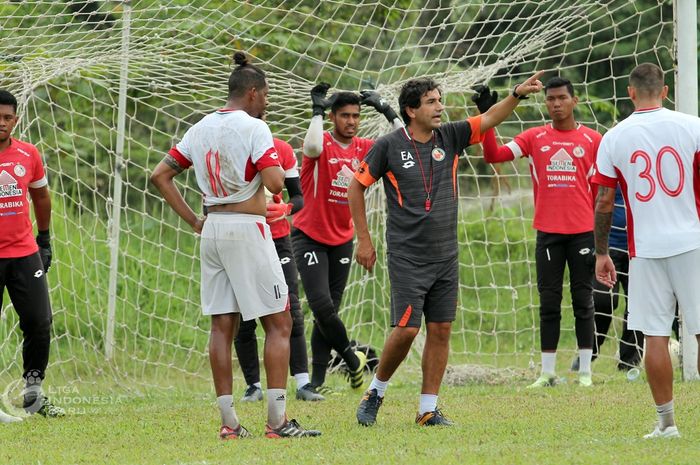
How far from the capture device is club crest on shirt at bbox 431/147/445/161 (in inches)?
266

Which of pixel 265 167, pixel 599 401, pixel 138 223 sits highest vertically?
pixel 265 167

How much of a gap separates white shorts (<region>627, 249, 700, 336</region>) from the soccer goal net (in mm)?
3602

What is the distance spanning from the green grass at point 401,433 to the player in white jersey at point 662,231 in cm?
49

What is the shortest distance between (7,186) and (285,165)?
1.87 metres

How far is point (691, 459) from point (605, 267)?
1.23 m

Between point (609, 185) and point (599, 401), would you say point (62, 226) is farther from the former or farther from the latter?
point (609, 185)

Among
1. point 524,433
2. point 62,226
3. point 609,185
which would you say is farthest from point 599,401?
point 62,226

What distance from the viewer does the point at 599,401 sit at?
752 centimetres

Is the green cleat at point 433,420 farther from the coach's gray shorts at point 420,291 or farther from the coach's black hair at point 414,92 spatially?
the coach's black hair at point 414,92

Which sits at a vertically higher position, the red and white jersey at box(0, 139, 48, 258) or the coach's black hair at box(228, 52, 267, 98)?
the coach's black hair at box(228, 52, 267, 98)

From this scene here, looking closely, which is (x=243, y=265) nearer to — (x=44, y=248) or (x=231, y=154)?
(x=231, y=154)

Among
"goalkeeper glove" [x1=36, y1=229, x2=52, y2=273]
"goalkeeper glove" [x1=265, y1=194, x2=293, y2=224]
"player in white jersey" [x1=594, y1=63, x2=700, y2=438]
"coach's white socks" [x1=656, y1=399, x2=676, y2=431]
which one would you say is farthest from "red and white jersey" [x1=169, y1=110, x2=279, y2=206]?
"coach's white socks" [x1=656, y1=399, x2=676, y2=431]

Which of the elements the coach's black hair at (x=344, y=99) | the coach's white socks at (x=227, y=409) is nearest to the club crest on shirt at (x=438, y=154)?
Result: the coach's black hair at (x=344, y=99)

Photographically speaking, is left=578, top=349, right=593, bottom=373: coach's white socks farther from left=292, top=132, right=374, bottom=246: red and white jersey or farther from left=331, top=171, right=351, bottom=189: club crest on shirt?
left=331, top=171, right=351, bottom=189: club crest on shirt
